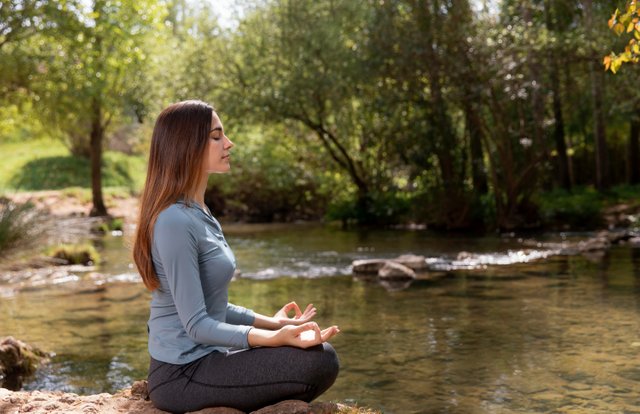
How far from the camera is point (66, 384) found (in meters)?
8.51

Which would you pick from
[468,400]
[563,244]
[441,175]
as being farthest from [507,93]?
[468,400]

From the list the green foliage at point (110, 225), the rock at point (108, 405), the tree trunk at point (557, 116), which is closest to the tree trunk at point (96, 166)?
the green foliage at point (110, 225)

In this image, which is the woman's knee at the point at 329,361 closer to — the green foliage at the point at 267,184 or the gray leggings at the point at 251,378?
the gray leggings at the point at 251,378

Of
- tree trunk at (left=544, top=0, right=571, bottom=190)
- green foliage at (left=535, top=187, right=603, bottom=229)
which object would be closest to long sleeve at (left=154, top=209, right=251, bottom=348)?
tree trunk at (left=544, top=0, right=571, bottom=190)

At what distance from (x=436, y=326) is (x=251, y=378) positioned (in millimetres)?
7103

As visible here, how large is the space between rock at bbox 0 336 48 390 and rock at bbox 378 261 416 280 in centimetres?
807

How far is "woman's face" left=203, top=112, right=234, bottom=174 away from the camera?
13.8ft

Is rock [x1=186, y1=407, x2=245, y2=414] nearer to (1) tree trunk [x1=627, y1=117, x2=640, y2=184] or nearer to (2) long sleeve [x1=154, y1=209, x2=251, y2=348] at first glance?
(2) long sleeve [x1=154, y1=209, x2=251, y2=348]

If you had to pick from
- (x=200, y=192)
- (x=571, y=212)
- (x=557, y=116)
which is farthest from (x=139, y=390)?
(x=557, y=116)

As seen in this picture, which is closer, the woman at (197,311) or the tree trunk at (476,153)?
the woman at (197,311)

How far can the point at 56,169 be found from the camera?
1618 inches

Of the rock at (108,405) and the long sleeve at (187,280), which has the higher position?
the long sleeve at (187,280)

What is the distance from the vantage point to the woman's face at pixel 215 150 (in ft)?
13.8

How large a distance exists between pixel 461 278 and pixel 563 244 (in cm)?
592
